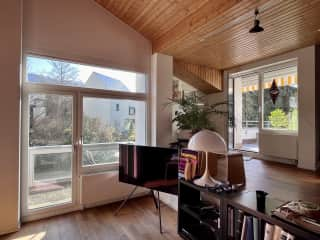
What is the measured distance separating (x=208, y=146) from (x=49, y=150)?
257 centimetres

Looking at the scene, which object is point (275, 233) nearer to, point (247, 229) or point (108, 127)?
point (247, 229)

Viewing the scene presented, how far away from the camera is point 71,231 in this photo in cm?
261

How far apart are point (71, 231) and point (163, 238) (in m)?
1.24

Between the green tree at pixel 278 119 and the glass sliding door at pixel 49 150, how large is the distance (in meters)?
5.33

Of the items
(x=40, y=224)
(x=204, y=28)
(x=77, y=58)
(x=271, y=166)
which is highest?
(x=204, y=28)

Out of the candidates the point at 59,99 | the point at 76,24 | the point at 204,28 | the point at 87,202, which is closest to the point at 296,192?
the point at 204,28

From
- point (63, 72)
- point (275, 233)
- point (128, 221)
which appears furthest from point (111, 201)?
point (275, 233)

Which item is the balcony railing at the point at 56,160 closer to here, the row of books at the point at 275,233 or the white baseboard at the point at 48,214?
the white baseboard at the point at 48,214

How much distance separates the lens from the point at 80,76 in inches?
135

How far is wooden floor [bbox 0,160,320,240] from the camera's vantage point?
2.52m

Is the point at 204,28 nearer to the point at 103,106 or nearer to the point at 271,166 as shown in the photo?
the point at 103,106

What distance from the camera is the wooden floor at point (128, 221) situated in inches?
99.1

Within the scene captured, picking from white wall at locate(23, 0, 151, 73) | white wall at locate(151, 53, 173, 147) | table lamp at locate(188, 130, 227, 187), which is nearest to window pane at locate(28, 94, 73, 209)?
white wall at locate(23, 0, 151, 73)

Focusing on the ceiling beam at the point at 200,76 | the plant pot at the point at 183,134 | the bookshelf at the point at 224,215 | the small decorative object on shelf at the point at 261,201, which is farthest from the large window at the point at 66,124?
the small decorative object on shelf at the point at 261,201
